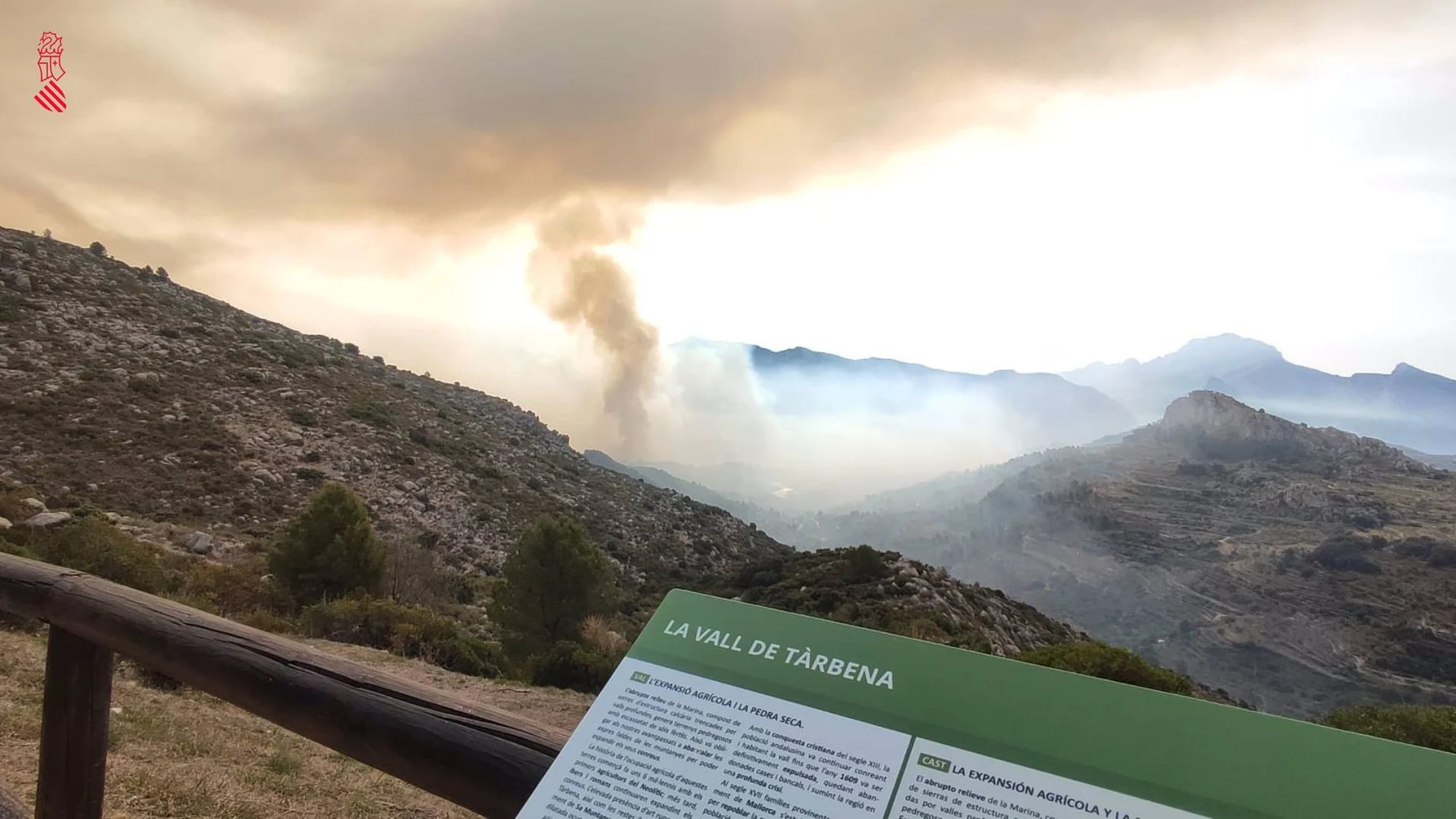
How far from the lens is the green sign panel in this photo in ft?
4.03

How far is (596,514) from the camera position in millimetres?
47906

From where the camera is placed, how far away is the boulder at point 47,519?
16.6 meters

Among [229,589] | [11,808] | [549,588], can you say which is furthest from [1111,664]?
[229,589]

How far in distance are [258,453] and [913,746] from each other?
34.8 m

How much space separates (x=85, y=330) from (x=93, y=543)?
90.1ft

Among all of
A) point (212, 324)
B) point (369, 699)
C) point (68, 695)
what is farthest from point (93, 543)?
point (212, 324)

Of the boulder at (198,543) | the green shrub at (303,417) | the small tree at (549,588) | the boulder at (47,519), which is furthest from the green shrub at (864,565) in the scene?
the boulder at (47,519)

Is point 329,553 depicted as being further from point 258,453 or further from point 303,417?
point 303,417

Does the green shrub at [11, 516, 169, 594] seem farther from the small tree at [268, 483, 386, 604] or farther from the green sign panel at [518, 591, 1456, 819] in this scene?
the green sign panel at [518, 591, 1456, 819]

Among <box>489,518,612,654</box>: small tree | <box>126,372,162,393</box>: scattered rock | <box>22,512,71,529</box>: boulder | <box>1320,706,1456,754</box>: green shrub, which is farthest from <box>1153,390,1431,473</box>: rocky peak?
<box>22,512,71,529</box>: boulder

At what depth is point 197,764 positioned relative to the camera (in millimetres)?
5113

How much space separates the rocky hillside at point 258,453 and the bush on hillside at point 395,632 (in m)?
9.32

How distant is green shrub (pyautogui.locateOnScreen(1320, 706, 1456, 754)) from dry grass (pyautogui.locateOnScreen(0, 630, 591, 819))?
11.9 m

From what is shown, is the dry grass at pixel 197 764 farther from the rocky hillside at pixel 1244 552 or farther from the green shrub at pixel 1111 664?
the rocky hillside at pixel 1244 552
